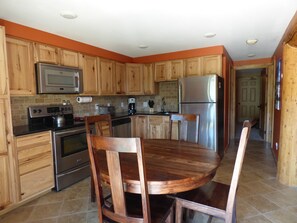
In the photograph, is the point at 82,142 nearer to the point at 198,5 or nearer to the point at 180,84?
the point at 180,84

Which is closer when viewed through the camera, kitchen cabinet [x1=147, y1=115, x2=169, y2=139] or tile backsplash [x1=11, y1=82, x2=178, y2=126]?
tile backsplash [x1=11, y1=82, x2=178, y2=126]

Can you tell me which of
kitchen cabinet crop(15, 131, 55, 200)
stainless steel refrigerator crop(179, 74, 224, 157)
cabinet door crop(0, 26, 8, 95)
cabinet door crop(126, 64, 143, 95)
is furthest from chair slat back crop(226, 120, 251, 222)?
cabinet door crop(126, 64, 143, 95)

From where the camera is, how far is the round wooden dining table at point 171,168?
48.3 inches

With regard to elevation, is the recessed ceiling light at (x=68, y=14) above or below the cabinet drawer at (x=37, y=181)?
above

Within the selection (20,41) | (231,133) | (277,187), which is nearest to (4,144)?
(20,41)

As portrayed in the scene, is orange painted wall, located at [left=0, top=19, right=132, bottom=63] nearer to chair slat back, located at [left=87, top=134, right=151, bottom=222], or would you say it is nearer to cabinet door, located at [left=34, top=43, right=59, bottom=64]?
cabinet door, located at [left=34, top=43, right=59, bottom=64]

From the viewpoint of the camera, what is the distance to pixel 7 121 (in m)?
2.10

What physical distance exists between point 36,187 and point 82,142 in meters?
0.83

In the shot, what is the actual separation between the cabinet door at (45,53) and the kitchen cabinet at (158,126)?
2.13 m

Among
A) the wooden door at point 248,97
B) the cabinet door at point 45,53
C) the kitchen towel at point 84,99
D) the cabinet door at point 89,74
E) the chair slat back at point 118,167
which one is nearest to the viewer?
the chair slat back at point 118,167

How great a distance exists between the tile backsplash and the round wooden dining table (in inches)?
70.4

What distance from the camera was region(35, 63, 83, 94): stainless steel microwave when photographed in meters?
2.66

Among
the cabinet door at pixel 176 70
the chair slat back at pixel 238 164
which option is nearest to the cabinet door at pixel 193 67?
the cabinet door at pixel 176 70

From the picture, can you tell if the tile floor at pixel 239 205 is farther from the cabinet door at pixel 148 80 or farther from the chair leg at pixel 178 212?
the cabinet door at pixel 148 80
